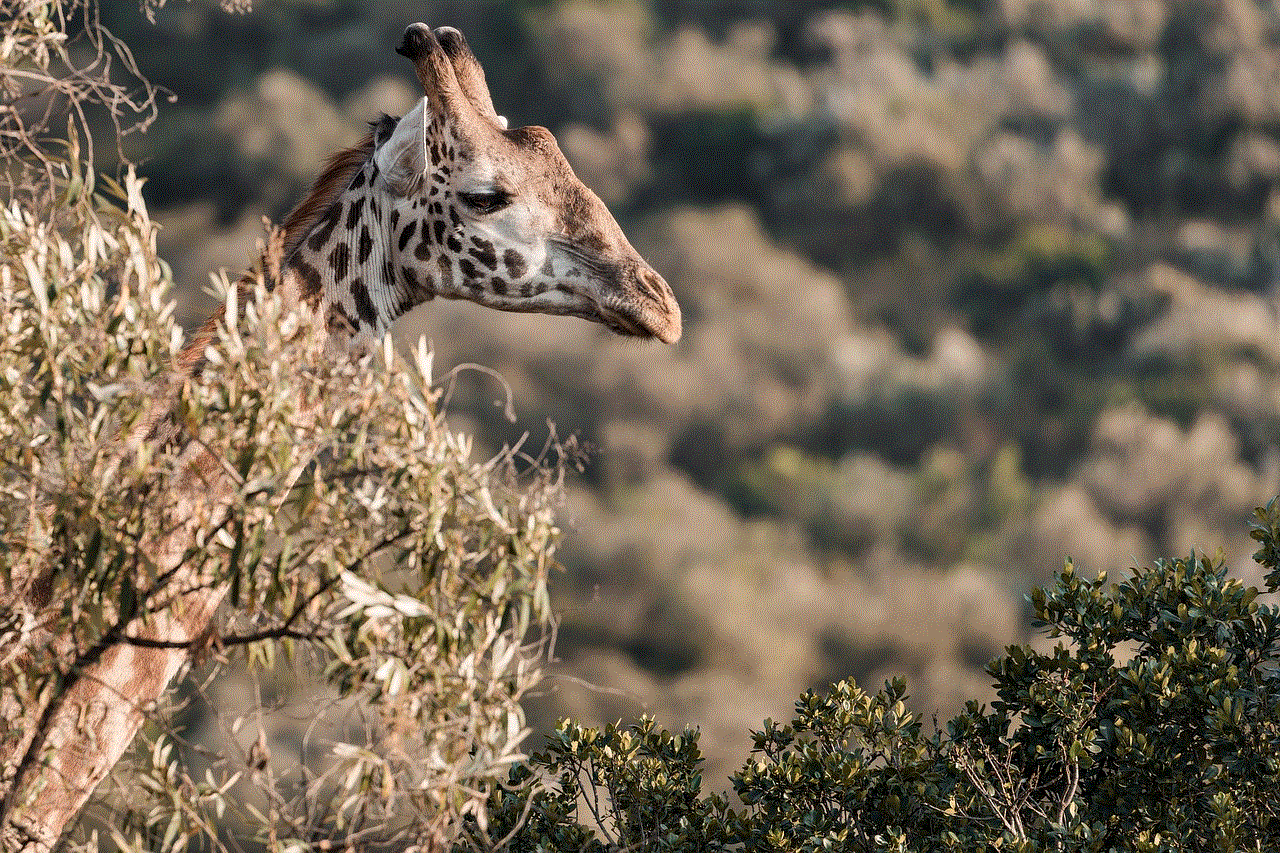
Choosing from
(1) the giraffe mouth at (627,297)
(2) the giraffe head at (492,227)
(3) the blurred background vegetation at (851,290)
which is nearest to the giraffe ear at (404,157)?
(2) the giraffe head at (492,227)

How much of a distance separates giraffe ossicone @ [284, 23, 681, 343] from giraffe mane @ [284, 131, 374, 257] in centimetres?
6

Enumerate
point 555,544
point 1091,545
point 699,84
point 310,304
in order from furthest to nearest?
point 699,84 < point 1091,545 < point 310,304 < point 555,544

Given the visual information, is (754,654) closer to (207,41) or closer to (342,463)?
(207,41)

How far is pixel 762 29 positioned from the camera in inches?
1759

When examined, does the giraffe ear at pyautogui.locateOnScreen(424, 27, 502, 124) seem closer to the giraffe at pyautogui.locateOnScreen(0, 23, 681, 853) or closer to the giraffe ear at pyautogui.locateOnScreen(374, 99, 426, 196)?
the giraffe at pyautogui.locateOnScreen(0, 23, 681, 853)

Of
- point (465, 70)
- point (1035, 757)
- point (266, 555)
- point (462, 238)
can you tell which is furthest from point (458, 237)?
point (1035, 757)

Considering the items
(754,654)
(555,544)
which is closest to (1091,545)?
(754,654)

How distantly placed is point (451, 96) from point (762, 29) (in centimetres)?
4131

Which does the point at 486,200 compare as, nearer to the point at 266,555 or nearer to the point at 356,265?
the point at 356,265

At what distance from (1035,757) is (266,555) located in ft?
9.41

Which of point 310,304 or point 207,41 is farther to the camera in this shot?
point 207,41

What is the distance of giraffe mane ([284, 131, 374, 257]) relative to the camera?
17.3ft

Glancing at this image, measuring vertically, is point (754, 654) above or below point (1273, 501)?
above

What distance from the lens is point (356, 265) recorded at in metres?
5.11
